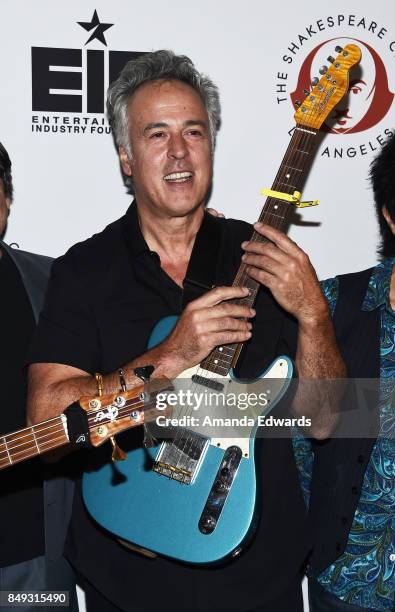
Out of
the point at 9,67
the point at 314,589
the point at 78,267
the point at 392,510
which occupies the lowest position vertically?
the point at 314,589

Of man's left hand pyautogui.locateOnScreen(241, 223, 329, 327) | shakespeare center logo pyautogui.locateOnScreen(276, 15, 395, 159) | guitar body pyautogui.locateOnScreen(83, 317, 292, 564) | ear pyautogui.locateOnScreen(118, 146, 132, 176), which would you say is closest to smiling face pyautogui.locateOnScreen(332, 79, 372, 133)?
shakespeare center logo pyautogui.locateOnScreen(276, 15, 395, 159)

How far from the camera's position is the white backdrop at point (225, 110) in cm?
246

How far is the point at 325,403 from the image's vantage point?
1864 millimetres

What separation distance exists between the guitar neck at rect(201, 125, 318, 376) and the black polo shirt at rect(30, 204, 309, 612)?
122 millimetres

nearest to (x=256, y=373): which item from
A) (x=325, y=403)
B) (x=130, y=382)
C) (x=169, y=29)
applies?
(x=325, y=403)

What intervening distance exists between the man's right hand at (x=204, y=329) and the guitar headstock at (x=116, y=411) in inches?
5.7

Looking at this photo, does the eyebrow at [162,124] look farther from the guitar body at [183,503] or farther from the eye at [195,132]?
the guitar body at [183,503]

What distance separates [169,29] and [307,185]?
0.68 meters

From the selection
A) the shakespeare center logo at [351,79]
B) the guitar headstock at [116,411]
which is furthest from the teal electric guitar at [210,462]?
the shakespeare center logo at [351,79]

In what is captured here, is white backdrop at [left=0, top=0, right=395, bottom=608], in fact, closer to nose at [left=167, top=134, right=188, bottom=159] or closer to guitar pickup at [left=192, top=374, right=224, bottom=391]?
nose at [left=167, top=134, right=188, bottom=159]

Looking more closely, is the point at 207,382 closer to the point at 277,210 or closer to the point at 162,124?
the point at 277,210

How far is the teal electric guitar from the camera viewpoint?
1.73 meters

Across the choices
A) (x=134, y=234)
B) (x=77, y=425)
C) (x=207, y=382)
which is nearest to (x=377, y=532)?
(x=207, y=382)

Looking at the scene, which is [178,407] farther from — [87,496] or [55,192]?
[55,192]
